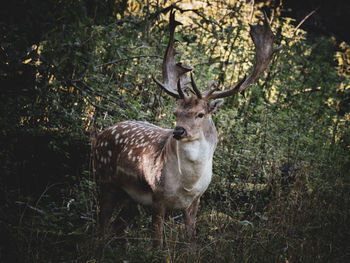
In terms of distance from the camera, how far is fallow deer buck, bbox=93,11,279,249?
3.85 meters

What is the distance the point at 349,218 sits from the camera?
14.2ft

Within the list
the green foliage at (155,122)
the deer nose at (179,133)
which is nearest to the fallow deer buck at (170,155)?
the deer nose at (179,133)

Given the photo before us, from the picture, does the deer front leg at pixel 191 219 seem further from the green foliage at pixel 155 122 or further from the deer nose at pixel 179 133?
the deer nose at pixel 179 133

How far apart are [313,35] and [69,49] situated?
9.08 m

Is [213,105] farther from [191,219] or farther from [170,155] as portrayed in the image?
[191,219]

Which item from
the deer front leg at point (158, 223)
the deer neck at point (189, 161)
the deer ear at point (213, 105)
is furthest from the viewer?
the deer ear at point (213, 105)

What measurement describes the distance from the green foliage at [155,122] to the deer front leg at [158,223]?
0.40 feet

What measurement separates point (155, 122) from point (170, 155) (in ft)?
6.90

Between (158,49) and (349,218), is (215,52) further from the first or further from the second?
(349,218)

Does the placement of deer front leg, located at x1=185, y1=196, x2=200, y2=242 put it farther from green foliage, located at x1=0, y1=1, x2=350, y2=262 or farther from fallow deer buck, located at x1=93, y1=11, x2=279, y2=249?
green foliage, located at x1=0, y1=1, x2=350, y2=262

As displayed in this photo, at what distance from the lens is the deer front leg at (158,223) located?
12.1 feet

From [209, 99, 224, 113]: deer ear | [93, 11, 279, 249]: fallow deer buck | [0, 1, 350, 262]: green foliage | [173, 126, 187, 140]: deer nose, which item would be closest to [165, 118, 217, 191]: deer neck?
[93, 11, 279, 249]: fallow deer buck

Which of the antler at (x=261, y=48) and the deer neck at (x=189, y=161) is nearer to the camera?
the deer neck at (x=189, y=161)

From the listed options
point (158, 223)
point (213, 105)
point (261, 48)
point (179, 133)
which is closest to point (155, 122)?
point (213, 105)
